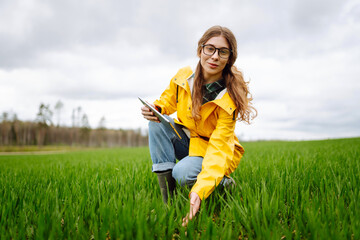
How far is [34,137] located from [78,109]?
1292 centimetres

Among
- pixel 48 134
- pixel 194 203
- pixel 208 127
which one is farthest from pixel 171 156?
pixel 48 134

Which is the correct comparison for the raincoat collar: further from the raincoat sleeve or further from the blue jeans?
the blue jeans

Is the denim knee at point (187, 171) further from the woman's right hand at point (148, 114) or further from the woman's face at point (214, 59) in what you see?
the woman's face at point (214, 59)

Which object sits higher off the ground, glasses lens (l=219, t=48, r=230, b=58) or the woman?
glasses lens (l=219, t=48, r=230, b=58)

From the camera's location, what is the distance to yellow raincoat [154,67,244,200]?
1.73 metres

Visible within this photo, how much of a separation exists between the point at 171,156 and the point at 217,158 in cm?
60

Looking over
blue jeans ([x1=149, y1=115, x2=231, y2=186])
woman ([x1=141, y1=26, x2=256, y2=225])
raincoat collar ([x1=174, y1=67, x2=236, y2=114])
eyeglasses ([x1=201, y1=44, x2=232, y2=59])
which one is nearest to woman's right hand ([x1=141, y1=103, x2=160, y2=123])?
woman ([x1=141, y1=26, x2=256, y2=225])

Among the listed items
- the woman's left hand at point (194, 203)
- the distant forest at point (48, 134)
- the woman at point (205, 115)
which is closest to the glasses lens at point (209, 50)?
the woman at point (205, 115)

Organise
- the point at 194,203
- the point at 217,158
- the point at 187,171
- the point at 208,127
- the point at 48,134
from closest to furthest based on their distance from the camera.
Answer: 1. the point at 194,203
2. the point at 217,158
3. the point at 187,171
4. the point at 208,127
5. the point at 48,134

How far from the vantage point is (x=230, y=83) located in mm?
2039

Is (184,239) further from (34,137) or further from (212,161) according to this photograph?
(34,137)

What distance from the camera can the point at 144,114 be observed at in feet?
6.89

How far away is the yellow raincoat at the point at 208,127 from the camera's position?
1733mm

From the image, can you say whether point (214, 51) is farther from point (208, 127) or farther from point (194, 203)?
point (194, 203)
